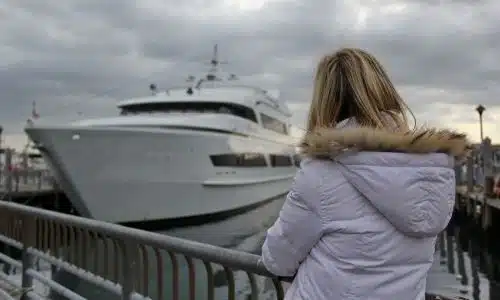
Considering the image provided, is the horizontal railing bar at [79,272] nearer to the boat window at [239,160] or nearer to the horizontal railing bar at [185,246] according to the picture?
the horizontal railing bar at [185,246]

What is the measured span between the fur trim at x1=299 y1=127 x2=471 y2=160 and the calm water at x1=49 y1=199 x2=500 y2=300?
4505mm

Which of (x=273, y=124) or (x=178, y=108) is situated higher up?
(x=178, y=108)

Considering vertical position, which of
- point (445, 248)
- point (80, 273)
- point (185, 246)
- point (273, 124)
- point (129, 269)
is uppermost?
point (273, 124)

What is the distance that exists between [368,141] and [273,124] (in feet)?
92.8

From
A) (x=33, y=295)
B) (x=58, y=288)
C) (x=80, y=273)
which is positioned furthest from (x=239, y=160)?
(x=80, y=273)

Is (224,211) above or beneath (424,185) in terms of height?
beneath

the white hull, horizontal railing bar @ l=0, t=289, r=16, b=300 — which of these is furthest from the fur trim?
the white hull

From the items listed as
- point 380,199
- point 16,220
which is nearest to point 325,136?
point 380,199

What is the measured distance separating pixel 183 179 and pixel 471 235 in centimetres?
1120

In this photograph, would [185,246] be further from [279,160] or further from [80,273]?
[279,160]

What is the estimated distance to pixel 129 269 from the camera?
3.59 meters

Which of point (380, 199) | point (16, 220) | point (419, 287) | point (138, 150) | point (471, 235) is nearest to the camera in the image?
point (380, 199)

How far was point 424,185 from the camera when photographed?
5.64 feet

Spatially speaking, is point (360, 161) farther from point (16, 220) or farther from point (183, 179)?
point (183, 179)
